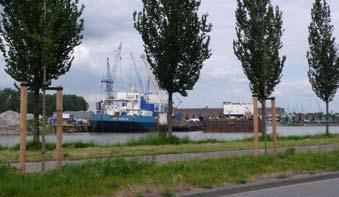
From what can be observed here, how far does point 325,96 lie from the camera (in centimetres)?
3906

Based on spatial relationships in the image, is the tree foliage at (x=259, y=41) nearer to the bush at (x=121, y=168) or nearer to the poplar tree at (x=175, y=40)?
the poplar tree at (x=175, y=40)

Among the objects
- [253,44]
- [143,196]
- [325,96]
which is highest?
[253,44]

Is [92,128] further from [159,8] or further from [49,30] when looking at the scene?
[49,30]

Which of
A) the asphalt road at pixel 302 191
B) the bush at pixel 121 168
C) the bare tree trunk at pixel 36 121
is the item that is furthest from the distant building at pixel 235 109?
the bush at pixel 121 168

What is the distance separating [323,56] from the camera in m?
38.7

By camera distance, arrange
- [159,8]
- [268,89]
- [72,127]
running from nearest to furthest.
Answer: [159,8], [268,89], [72,127]

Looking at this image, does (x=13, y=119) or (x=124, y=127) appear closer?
(x=124, y=127)

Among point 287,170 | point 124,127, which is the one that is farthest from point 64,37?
point 124,127

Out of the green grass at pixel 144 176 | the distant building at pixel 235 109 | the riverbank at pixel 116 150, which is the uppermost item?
the distant building at pixel 235 109

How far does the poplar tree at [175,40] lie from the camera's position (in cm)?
2880

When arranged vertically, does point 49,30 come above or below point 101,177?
above

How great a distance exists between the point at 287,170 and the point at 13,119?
315ft

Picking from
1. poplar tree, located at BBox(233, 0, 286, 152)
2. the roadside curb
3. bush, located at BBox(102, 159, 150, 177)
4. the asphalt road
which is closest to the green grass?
bush, located at BBox(102, 159, 150, 177)

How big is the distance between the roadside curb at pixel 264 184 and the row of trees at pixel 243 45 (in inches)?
327
